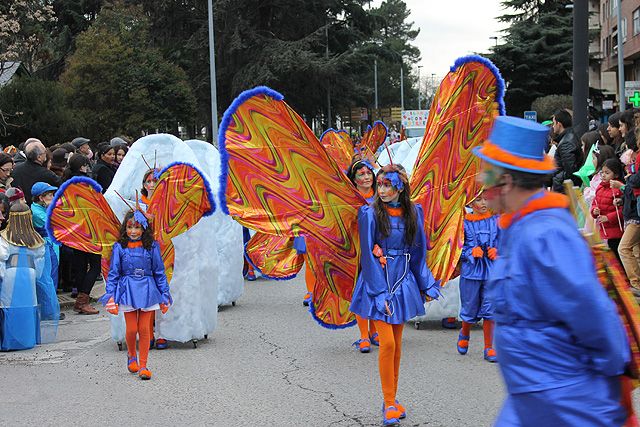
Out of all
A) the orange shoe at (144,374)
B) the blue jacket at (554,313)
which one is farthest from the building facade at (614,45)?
the blue jacket at (554,313)

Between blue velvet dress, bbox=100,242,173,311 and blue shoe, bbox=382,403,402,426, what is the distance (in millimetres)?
2552

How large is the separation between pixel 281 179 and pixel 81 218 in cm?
200

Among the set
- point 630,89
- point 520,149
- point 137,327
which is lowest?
point 137,327

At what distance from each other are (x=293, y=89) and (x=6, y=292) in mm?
36304

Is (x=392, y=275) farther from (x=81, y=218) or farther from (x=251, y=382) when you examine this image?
(x=81, y=218)

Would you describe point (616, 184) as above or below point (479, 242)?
above

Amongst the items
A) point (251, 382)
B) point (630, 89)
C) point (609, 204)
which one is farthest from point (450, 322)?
point (630, 89)

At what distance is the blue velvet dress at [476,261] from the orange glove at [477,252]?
3 centimetres

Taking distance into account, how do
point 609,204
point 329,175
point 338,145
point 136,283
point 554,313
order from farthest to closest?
point 338,145
point 609,204
point 136,283
point 329,175
point 554,313

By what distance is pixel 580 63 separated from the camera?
12.2 meters

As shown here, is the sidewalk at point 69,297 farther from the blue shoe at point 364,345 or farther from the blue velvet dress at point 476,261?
the blue velvet dress at point 476,261

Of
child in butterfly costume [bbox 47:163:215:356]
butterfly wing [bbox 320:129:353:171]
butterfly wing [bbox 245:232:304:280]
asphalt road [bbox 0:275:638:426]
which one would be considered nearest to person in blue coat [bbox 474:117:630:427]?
asphalt road [bbox 0:275:638:426]

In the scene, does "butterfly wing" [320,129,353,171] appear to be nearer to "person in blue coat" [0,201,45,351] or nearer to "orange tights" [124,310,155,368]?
"person in blue coat" [0,201,45,351]

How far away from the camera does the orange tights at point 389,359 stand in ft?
18.7
